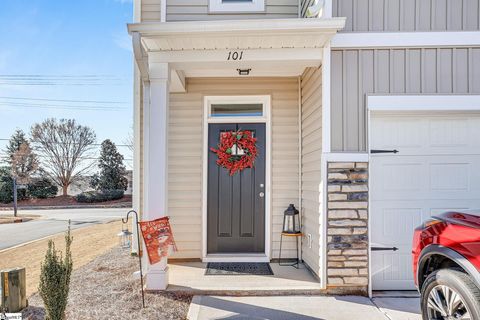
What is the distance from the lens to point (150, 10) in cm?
450

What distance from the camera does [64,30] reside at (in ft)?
46.3

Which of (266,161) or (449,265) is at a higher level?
(266,161)

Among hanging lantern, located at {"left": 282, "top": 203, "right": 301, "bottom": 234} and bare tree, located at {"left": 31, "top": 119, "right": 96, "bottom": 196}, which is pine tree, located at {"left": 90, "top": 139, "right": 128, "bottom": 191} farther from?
hanging lantern, located at {"left": 282, "top": 203, "right": 301, "bottom": 234}

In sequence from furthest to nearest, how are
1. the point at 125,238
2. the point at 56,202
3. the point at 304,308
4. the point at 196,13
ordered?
the point at 56,202
the point at 125,238
the point at 196,13
the point at 304,308

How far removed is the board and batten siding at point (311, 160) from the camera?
373cm

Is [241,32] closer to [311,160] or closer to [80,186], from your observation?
[311,160]

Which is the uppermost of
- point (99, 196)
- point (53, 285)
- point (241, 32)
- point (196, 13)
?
point (196, 13)

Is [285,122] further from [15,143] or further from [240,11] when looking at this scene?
[15,143]

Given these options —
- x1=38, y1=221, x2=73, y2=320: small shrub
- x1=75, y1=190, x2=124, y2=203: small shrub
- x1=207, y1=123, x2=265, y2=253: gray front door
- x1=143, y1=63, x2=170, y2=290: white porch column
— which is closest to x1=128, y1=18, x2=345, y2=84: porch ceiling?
x1=143, y1=63, x2=170, y2=290: white porch column

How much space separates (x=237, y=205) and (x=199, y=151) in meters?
0.95

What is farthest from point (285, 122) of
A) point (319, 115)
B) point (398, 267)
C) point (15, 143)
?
point (15, 143)

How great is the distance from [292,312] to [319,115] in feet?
6.72

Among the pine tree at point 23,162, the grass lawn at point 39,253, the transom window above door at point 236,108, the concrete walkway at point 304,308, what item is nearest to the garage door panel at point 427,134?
the concrete walkway at point 304,308

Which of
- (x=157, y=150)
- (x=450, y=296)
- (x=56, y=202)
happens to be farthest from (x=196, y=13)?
(x=56, y=202)
